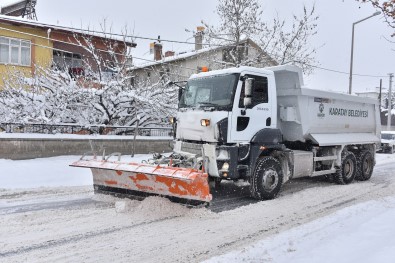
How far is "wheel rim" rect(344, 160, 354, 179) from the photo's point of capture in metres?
11.0

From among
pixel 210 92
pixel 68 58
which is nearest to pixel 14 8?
pixel 68 58

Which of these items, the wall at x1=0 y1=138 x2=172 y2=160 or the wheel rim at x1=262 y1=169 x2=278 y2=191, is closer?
the wheel rim at x1=262 y1=169 x2=278 y2=191

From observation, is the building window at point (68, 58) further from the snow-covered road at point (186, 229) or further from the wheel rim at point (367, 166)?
the wheel rim at point (367, 166)

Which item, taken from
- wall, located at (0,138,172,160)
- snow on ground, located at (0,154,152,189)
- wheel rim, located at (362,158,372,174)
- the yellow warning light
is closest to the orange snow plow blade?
snow on ground, located at (0,154,152,189)

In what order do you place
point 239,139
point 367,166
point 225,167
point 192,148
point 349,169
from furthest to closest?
point 367,166 < point 349,169 < point 192,148 < point 239,139 < point 225,167

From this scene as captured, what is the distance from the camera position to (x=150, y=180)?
284 inches

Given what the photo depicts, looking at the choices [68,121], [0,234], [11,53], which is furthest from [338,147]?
[11,53]

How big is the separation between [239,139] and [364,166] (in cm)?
584

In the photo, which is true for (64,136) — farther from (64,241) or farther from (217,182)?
(64,241)

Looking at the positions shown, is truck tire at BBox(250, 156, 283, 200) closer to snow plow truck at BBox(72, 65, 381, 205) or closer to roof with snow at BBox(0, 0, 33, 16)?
snow plow truck at BBox(72, 65, 381, 205)

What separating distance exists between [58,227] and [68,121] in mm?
9179

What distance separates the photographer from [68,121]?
48.2 ft

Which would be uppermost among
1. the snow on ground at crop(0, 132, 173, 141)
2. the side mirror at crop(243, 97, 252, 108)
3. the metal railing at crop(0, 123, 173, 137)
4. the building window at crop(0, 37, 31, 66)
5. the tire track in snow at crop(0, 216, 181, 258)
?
the building window at crop(0, 37, 31, 66)

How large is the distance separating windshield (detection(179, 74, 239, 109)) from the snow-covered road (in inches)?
84.6
